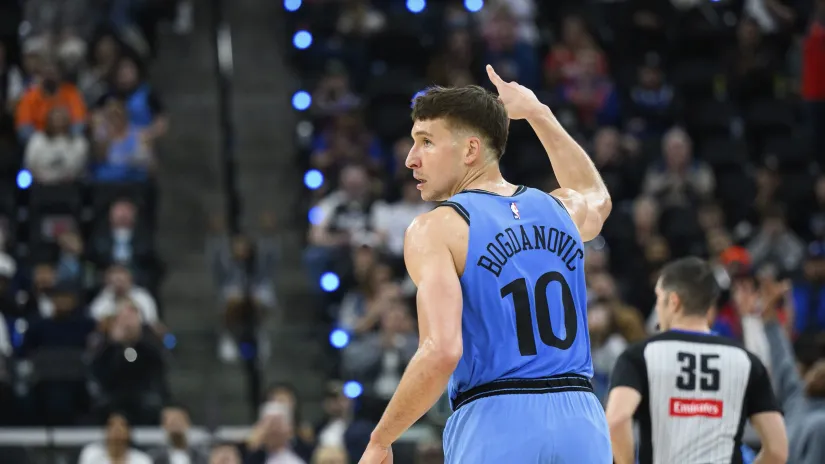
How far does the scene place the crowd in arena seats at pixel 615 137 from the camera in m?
12.2

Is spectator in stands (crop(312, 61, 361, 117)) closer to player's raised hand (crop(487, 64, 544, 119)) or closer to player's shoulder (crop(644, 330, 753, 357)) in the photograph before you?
player's shoulder (crop(644, 330, 753, 357))

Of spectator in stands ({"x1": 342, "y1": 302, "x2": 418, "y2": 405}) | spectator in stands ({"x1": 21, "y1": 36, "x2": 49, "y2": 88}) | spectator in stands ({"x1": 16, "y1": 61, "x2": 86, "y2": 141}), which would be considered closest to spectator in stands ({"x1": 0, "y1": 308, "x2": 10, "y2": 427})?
spectator in stands ({"x1": 342, "y1": 302, "x2": 418, "y2": 405})

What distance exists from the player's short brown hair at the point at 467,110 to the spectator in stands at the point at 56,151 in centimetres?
972

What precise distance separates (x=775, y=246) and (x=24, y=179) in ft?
24.3

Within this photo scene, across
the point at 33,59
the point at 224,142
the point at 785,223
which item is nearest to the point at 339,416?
the point at 224,142

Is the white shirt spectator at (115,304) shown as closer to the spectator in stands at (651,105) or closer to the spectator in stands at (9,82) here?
the spectator in stands at (9,82)

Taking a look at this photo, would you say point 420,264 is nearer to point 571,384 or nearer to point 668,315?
point 571,384

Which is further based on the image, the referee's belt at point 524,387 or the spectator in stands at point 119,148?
the spectator in stands at point 119,148

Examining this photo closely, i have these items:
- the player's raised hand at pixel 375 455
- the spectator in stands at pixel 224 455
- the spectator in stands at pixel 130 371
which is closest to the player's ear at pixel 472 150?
the player's raised hand at pixel 375 455

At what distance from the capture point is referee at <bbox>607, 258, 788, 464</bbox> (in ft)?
19.2

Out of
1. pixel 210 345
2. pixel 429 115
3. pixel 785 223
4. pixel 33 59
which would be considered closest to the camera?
pixel 429 115

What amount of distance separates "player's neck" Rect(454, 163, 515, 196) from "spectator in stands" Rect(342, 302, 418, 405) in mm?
7104

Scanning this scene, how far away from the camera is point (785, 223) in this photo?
1373 centimetres

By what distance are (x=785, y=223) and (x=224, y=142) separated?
5.71 meters
